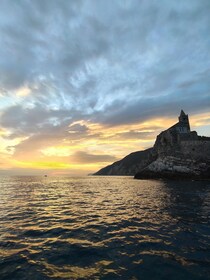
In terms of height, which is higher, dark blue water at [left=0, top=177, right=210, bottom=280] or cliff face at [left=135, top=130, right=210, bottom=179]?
cliff face at [left=135, top=130, right=210, bottom=179]

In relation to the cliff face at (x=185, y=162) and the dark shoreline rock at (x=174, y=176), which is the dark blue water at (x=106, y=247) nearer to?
the dark shoreline rock at (x=174, y=176)

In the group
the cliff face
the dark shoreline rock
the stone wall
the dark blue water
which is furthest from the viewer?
the stone wall

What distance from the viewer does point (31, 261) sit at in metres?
9.89

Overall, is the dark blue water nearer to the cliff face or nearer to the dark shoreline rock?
the dark shoreline rock

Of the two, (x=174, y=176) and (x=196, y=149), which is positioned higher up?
(x=196, y=149)

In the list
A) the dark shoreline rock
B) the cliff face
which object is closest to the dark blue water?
the dark shoreline rock

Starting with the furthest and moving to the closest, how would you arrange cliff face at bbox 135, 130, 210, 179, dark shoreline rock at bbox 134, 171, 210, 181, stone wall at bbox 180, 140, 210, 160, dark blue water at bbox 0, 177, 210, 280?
stone wall at bbox 180, 140, 210, 160, cliff face at bbox 135, 130, 210, 179, dark shoreline rock at bbox 134, 171, 210, 181, dark blue water at bbox 0, 177, 210, 280

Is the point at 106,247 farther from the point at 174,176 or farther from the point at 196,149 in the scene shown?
the point at 196,149

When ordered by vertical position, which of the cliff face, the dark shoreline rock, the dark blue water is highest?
the cliff face

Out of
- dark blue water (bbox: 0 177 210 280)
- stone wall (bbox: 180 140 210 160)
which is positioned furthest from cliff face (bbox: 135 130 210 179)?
dark blue water (bbox: 0 177 210 280)

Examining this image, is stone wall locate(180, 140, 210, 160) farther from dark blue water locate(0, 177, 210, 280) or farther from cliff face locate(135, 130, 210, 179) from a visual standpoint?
dark blue water locate(0, 177, 210, 280)

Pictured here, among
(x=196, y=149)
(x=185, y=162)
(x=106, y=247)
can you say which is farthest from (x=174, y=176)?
(x=106, y=247)

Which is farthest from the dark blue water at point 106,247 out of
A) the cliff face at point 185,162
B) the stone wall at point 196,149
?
the stone wall at point 196,149

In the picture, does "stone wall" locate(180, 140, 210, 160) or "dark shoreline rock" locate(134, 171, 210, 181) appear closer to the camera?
"dark shoreline rock" locate(134, 171, 210, 181)
